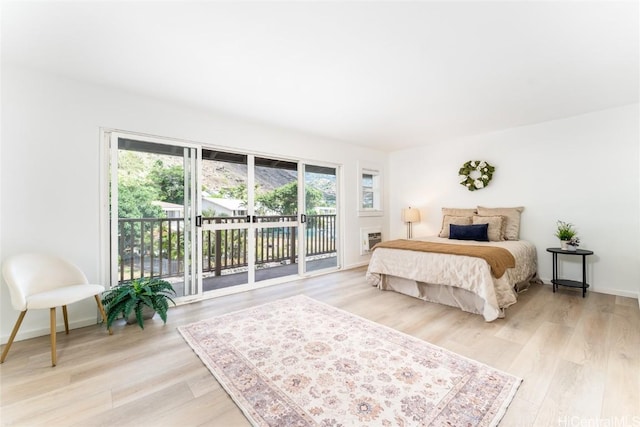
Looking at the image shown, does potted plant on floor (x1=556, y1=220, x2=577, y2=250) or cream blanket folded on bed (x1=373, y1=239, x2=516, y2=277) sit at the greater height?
potted plant on floor (x1=556, y1=220, x2=577, y2=250)

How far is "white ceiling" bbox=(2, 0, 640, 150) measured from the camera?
5.55 ft

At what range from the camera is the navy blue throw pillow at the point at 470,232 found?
3.92 m

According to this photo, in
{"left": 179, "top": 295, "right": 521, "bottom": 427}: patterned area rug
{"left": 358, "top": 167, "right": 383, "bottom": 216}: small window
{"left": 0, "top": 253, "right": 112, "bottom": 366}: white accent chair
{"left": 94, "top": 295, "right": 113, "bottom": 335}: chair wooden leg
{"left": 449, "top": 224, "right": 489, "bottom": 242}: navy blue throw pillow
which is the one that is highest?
{"left": 358, "top": 167, "right": 383, "bottom": 216}: small window

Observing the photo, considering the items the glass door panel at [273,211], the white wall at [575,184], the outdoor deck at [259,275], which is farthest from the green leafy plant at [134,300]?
the white wall at [575,184]

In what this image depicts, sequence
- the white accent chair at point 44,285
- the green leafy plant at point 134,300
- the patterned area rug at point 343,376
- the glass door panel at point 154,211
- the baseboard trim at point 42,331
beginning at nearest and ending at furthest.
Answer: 1. the patterned area rug at point 343,376
2. the white accent chair at point 44,285
3. the baseboard trim at point 42,331
4. the green leafy plant at point 134,300
5. the glass door panel at point 154,211

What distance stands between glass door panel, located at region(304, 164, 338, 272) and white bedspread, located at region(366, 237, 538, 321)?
1.40m

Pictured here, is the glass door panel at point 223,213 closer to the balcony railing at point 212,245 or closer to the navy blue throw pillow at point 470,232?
the balcony railing at point 212,245

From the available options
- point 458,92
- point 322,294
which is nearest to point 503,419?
point 322,294

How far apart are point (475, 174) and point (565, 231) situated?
151 centimetres

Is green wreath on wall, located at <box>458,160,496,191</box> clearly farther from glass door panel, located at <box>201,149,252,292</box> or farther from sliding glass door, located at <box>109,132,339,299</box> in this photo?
glass door panel, located at <box>201,149,252,292</box>

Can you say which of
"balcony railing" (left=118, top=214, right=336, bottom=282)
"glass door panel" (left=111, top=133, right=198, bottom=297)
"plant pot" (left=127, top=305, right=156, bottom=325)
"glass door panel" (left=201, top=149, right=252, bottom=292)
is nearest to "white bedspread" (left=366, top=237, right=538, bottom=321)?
"balcony railing" (left=118, top=214, right=336, bottom=282)

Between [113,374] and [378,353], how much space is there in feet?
6.13

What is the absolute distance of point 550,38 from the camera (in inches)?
76.5

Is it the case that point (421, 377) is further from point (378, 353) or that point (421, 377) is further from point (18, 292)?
point (18, 292)
